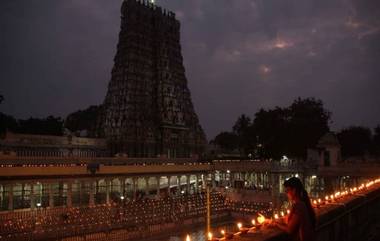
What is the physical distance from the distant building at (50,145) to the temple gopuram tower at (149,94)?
2.86m

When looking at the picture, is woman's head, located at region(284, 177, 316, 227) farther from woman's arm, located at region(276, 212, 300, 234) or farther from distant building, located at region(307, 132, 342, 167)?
distant building, located at region(307, 132, 342, 167)

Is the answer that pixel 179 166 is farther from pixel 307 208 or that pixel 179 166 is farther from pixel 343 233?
pixel 307 208

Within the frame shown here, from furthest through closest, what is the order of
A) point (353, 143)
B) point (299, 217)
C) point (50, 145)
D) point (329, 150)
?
point (353, 143) < point (50, 145) < point (329, 150) < point (299, 217)

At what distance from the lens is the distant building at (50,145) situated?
135 ft

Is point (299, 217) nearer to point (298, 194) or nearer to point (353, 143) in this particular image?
point (298, 194)

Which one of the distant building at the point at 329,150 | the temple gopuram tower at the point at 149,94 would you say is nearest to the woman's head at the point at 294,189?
the distant building at the point at 329,150

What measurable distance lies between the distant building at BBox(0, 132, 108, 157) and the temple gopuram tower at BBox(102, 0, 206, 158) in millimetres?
2859

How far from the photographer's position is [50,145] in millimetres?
45094

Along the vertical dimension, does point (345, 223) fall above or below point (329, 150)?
below

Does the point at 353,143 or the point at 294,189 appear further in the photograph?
the point at 353,143

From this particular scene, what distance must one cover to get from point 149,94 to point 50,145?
1845 cm

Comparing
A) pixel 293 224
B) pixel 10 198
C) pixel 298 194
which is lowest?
pixel 10 198

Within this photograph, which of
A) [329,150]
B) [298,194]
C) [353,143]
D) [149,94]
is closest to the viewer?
[298,194]

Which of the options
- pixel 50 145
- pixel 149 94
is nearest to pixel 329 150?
pixel 50 145
